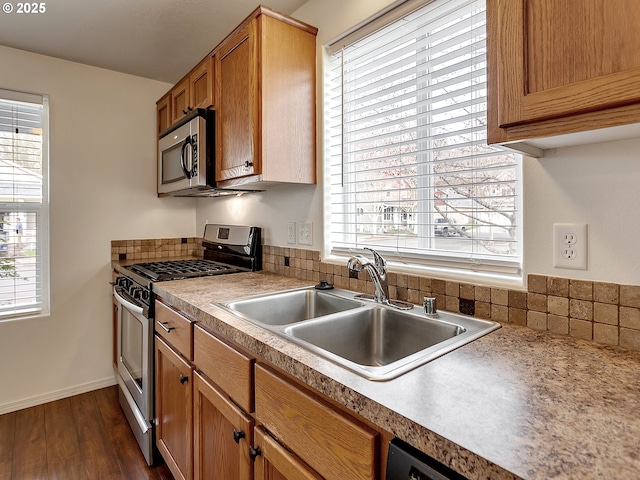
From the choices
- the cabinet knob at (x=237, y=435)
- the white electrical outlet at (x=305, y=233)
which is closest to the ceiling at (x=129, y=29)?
the white electrical outlet at (x=305, y=233)

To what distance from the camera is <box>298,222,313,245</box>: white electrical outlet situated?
6.21 ft

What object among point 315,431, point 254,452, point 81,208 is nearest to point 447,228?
point 315,431

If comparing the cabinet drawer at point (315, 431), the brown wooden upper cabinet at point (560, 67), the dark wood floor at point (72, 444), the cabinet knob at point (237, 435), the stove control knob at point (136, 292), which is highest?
the brown wooden upper cabinet at point (560, 67)

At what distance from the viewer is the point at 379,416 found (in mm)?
638

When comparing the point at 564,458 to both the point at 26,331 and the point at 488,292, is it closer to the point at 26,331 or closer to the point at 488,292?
the point at 488,292

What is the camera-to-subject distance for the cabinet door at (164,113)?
2666mm

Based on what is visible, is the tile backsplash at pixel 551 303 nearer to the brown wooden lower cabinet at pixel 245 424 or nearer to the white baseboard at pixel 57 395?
the brown wooden lower cabinet at pixel 245 424

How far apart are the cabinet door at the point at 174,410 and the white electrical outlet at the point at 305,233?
32.3 inches

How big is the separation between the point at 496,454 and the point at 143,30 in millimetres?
2574

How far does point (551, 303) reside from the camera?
3.38ft

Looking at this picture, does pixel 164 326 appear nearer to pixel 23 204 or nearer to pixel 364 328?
pixel 364 328

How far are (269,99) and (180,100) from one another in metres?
1.16

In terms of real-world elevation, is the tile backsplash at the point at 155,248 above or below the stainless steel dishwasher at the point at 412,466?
above

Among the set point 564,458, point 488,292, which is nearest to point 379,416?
point 564,458
